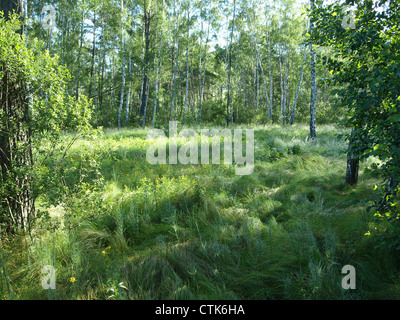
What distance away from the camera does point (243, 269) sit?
109 inches

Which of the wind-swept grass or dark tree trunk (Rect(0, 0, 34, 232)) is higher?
dark tree trunk (Rect(0, 0, 34, 232))

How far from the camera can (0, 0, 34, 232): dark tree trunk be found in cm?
304

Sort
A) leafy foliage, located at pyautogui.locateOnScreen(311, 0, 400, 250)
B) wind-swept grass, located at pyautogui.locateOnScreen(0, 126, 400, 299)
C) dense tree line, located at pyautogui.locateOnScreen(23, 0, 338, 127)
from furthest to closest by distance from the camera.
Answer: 1. dense tree line, located at pyautogui.locateOnScreen(23, 0, 338, 127)
2. wind-swept grass, located at pyautogui.locateOnScreen(0, 126, 400, 299)
3. leafy foliage, located at pyautogui.locateOnScreen(311, 0, 400, 250)

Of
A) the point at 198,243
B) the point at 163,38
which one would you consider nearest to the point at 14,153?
the point at 198,243

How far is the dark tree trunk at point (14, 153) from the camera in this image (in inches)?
120

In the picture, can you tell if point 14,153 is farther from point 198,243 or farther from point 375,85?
point 375,85

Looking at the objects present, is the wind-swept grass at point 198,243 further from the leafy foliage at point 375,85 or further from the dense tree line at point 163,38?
the dense tree line at point 163,38

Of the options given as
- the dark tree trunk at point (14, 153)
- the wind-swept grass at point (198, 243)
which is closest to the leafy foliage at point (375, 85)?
the wind-swept grass at point (198, 243)

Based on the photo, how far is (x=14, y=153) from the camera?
320cm

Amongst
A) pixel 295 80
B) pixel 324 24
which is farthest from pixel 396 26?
pixel 295 80

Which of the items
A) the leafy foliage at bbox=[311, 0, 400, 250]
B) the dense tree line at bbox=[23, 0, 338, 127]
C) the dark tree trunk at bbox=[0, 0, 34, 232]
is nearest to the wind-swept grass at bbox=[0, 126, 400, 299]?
the dark tree trunk at bbox=[0, 0, 34, 232]

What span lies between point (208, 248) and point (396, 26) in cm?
332

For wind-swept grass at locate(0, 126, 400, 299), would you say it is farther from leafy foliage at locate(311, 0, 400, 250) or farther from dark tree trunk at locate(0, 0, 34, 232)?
leafy foliage at locate(311, 0, 400, 250)
